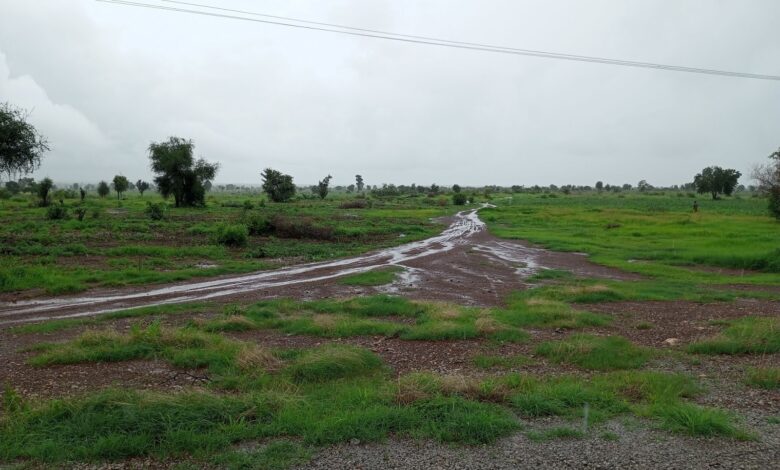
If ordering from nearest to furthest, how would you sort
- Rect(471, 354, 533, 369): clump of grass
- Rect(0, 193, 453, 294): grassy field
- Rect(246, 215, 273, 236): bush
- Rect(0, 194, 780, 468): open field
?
Rect(0, 194, 780, 468): open field, Rect(471, 354, 533, 369): clump of grass, Rect(0, 193, 453, 294): grassy field, Rect(246, 215, 273, 236): bush

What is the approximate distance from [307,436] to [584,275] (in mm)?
17307

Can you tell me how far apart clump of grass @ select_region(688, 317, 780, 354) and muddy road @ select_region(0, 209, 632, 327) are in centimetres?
609

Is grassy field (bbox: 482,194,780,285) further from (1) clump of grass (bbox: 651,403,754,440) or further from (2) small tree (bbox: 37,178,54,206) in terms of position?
(2) small tree (bbox: 37,178,54,206)

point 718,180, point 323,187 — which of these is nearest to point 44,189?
point 323,187

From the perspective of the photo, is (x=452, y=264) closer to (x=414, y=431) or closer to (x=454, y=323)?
(x=454, y=323)

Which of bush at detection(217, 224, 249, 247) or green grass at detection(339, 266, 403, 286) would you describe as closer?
green grass at detection(339, 266, 403, 286)

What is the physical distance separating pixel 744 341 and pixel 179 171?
63812 millimetres

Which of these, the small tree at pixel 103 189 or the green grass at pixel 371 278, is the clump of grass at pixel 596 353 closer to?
the green grass at pixel 371 278

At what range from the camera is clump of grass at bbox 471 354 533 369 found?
8180 millimetres

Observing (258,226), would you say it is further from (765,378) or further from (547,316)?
(765,378)

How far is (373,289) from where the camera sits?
655 inches

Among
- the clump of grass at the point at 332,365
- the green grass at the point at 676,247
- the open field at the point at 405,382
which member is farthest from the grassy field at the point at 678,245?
the clump of grass at the point at 332,365

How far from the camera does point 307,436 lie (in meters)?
5.41

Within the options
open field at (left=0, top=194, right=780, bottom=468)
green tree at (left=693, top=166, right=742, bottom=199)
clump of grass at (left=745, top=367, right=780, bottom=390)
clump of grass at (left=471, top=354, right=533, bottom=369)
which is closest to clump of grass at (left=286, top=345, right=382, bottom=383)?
open field at (left=0, top=194, right=780, bottom=468)
